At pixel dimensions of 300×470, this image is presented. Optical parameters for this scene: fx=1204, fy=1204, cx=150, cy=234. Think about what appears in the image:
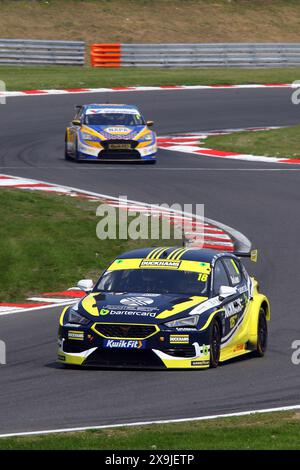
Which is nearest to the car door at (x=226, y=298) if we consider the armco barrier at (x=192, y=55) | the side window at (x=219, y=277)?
the side window at (x=219, y=277)

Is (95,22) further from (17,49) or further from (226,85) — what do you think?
(226,85)

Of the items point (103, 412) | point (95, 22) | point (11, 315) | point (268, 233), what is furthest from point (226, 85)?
point (103, 412)

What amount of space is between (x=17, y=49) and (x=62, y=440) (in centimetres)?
3836

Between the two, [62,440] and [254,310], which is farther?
[254,310]

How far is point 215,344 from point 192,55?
119ft

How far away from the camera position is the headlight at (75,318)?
1339 cm

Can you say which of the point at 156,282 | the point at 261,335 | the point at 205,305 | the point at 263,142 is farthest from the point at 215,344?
the point at 263,142

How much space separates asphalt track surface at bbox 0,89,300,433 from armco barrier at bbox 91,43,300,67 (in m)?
6.04

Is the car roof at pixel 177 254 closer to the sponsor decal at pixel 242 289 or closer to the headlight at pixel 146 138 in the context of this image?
the sponsor decal at pixel 242 289

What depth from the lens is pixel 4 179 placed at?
25.8 m

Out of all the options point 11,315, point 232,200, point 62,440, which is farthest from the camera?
point 232,200

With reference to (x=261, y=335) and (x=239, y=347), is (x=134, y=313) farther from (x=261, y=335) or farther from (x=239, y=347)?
(x=261, y=335)

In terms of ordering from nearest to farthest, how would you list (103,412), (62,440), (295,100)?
(62,440)
(103,412)
(295,100)

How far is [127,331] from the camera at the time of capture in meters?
13.2
